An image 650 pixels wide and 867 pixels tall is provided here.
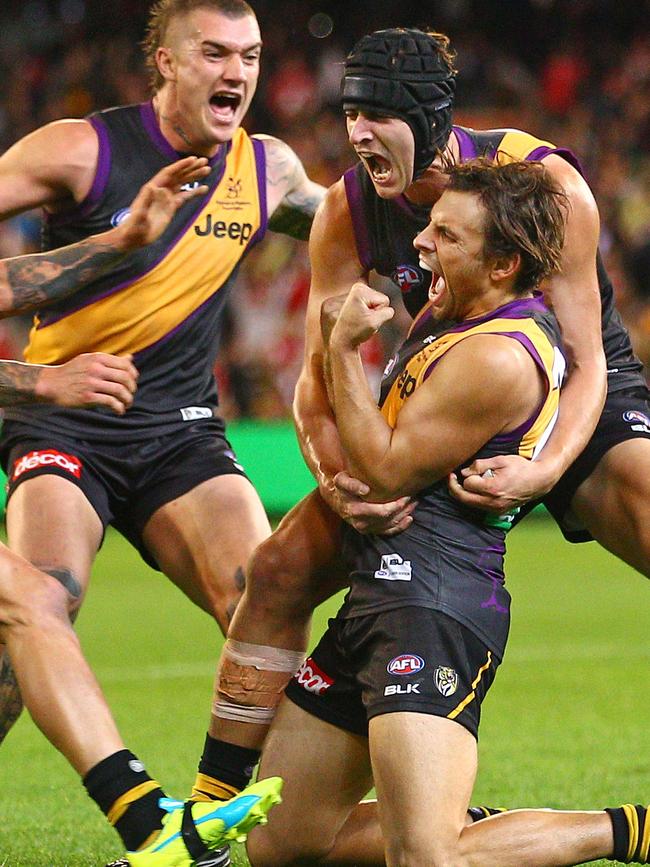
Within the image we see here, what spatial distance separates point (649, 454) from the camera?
15.2ft

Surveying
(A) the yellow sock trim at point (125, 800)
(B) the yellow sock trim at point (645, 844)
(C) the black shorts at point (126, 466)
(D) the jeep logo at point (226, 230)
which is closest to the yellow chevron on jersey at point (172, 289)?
(D) the jeep logo at point (226, 230)

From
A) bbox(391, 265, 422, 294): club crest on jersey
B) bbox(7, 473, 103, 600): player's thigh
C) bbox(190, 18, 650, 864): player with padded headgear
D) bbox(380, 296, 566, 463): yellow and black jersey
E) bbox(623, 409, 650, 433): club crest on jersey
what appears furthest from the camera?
bbox(623, 409, 650, 433): club crest on jersey

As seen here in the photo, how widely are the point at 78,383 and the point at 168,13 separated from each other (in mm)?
2025

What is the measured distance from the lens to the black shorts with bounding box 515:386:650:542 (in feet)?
15.4

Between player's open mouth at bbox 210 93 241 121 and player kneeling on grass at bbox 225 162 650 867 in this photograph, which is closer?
player kneeling on grass at bbox 225 162 650 867

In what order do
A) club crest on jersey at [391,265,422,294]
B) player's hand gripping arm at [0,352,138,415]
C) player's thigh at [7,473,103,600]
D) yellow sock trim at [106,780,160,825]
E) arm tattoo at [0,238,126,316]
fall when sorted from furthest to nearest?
player's thigh at [7,473,103,600] < club crest on jersey at [391,265,422,294] < arm tattoo at [0,238,126,316] < player's hand gripping arm at [0,352,138,415] < yellow sock trim at [106,780,160,825]

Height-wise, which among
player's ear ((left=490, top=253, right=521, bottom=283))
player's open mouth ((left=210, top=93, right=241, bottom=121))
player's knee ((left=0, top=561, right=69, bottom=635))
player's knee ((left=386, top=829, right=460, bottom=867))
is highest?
player's open mouth ((left=210, top=93, right=241, bottom=121))

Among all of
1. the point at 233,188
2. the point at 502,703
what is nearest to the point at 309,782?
the point at 233,188

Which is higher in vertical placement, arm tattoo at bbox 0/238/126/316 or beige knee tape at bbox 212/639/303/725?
arm tattoo at bbox 0/238/126/316

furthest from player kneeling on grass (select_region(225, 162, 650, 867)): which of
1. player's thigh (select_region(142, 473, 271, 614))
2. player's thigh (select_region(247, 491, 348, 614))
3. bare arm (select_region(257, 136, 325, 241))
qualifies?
bare arm (select_region(257, 136, 325, 241))

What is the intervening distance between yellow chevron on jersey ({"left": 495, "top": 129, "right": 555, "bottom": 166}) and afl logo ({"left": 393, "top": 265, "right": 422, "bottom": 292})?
1.39 ft

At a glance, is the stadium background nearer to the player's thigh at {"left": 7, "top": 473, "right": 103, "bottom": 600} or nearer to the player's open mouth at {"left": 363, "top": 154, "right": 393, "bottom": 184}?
the player's thigh at {"left": 7, "top": 473, "right": 103, "bottom": 600}

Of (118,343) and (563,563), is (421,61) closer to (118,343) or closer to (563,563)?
(118,343)

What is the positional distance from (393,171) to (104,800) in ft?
6.25
